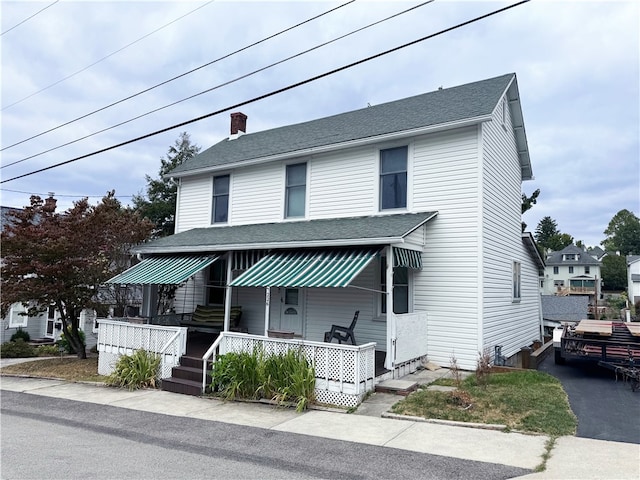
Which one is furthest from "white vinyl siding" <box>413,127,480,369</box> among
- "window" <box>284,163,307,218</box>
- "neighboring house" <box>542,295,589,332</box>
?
"neighboring house" <box>542,295,589,332</box>

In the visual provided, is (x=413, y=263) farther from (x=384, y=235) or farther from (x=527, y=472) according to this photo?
(x=527, y=472)

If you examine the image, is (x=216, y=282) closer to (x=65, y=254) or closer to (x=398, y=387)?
(x=65, y=254)

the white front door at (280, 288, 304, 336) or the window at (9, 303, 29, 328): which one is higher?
the white front door at (280, 288, 304, 336)

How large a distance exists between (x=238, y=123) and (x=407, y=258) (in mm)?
12638

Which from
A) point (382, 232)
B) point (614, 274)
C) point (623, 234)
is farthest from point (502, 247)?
point (623, 234)

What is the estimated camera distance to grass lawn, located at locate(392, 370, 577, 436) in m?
7.00

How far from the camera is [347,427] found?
7.17 m

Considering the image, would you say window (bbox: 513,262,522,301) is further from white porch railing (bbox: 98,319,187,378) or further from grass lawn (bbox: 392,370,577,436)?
white porch railing (bbox: 98,319,187,378)

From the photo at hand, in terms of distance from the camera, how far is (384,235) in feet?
32.4

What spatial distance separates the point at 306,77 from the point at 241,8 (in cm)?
218

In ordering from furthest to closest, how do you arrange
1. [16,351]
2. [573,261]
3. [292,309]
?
1. [573,261]
2. [16,351]
3. [292,309]

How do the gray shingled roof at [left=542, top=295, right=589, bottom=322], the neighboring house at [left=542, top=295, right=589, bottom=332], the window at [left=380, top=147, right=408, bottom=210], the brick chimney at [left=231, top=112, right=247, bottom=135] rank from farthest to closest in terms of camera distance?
the gray shingled roof at [left=542, top=295, right=589, bottom=322]
the neighboring house at [left=542, top=295, right=589, bottom=332]
the brick chimney at [left=231, top=112, right=247, bottom=135]
the window at [left=380, top=147, right=408, bottom=210]

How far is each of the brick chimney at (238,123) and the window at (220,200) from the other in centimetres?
451

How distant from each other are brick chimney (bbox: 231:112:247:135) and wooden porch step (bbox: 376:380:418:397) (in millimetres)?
14324
